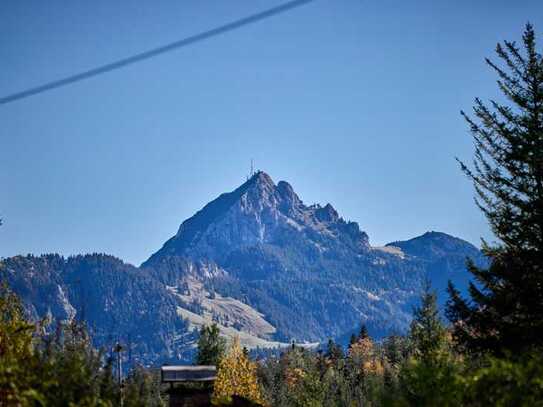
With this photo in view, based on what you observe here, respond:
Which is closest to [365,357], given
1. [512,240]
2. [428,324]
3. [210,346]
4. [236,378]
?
[210,346]

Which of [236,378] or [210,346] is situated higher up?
[210,346]

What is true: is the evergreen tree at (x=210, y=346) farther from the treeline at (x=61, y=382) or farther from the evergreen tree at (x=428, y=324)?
the treeline at (x=61, y=382)

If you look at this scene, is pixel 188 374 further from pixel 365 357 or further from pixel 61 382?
pixel 365 357

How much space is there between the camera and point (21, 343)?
37.1 feet

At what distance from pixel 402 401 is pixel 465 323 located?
45.2ft

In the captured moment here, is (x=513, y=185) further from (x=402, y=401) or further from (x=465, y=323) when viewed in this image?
(x=402, y=401)

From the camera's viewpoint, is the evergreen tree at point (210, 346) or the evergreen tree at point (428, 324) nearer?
the evergreen tree at point (428, 324)

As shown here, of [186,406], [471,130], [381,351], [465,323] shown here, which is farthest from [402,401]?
[381,351]

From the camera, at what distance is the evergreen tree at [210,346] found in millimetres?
60281

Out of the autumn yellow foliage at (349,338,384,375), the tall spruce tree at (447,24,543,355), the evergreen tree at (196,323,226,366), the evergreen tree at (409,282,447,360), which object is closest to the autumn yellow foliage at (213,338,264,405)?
the evergreen tree at (196,323,226,366)

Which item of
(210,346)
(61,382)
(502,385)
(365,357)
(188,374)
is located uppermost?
(365,357)

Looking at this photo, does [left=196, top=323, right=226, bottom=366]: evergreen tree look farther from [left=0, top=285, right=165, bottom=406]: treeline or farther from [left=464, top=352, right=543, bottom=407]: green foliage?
[left=464, top=352, right=543, bottom=407]: green foliage

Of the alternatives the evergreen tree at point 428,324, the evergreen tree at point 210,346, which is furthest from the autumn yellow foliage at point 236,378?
the evergreen tree at point 428,324

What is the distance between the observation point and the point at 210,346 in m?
61.0
